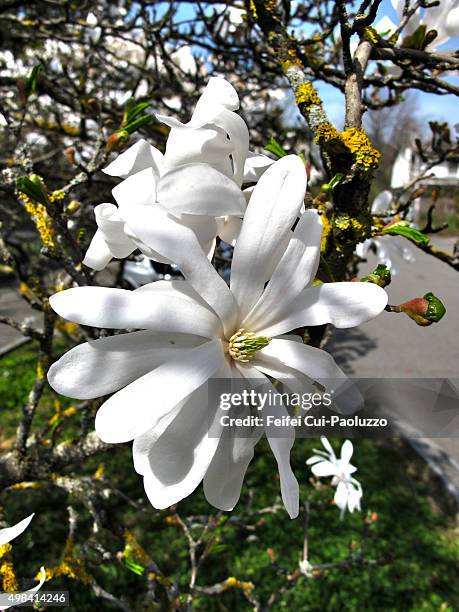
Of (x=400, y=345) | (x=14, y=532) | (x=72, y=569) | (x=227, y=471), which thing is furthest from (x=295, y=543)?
(x=400, y=345)

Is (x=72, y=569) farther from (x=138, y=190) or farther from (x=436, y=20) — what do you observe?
(x=436, y=20)

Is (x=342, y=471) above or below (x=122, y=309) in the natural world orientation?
below

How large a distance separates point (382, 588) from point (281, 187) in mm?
2889

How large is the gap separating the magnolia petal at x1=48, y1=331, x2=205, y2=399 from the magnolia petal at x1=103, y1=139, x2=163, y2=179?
0.73 ft

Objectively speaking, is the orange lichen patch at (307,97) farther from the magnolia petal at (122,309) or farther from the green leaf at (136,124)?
the magnolia petal at (122,309)

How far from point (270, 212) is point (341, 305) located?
0.47 feet

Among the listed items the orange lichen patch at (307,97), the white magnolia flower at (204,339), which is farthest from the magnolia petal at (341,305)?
the orange lichen patch at (307,97)

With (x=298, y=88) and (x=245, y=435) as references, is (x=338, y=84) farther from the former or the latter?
(x=245, y=435)

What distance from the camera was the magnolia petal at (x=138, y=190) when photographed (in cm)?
59

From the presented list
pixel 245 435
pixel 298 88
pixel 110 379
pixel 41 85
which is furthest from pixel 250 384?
pixel 41 85

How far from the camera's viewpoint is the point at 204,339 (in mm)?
598

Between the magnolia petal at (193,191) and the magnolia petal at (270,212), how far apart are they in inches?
1.7

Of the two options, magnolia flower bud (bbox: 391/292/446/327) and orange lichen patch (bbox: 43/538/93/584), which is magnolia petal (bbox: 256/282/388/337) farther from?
orange lichen patch (bbox: 43/538/93/584)

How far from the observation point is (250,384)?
23.7 inches
